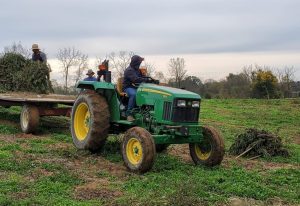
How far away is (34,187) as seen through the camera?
728 cm

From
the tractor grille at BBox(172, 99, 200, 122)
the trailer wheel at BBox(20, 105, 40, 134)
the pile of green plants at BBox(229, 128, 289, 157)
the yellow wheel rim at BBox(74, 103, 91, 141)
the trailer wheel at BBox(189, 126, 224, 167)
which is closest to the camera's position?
the tractor grille at BBox(172, 99, 200, 122)

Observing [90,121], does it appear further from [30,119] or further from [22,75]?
[22,75]

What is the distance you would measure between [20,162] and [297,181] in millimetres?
5156

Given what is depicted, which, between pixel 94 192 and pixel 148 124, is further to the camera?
pixel 148 124

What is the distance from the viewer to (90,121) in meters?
A: 9.88

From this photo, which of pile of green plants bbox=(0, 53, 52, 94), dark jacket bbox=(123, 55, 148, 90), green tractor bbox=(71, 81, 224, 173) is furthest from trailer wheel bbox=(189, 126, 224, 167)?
pile of green plants bbox=(0, 53, 52, 94)

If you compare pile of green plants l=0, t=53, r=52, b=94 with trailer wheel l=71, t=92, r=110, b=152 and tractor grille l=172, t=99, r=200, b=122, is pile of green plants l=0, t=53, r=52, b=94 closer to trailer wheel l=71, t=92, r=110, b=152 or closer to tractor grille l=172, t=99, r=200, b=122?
trailer wheel l=71, t=92, r=110, b=152

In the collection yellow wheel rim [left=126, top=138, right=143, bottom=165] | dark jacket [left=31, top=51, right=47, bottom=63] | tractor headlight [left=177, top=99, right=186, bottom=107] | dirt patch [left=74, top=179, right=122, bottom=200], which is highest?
dark jacket [left=31, top=51, right=47, bottom=63]

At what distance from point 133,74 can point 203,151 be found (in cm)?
217

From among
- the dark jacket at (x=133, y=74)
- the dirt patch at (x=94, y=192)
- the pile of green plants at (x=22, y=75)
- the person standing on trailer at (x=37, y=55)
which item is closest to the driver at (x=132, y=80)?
the dark jacket at (x=133, y=74)

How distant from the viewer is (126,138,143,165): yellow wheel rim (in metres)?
8.67

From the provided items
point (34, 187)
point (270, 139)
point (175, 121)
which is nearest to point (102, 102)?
point (175, 121)

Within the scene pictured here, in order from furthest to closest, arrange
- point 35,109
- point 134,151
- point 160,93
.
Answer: point 35,109, point 160,93, point 134,151

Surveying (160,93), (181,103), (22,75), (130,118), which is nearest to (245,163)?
(181,103)
